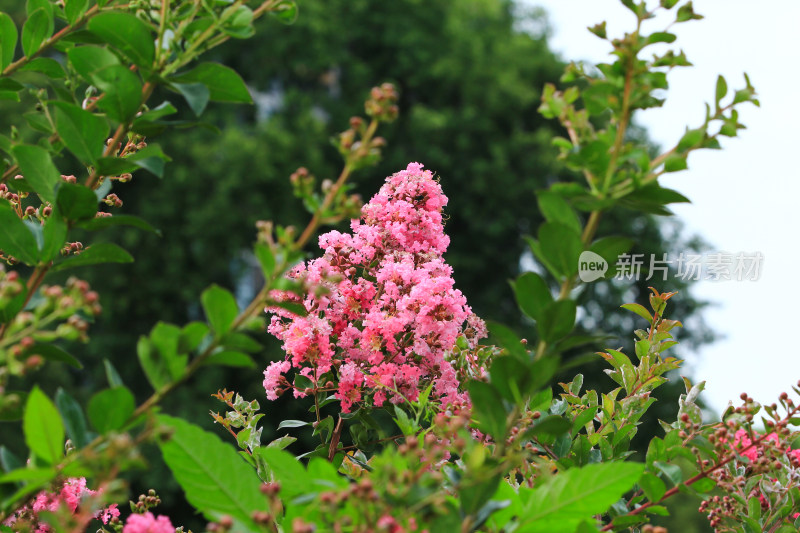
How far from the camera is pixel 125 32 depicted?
1124mm

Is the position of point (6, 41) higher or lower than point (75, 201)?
higher

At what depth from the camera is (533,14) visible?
22484 mm

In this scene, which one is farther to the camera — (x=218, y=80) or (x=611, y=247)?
(x=218, y=80)

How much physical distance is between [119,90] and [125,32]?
0.26 ft

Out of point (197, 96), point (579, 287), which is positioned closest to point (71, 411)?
point (197, 96)

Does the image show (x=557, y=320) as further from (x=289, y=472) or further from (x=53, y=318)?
(x=53, y=318)

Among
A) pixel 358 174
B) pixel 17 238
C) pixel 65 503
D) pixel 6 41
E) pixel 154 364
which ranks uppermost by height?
pixel 358 174

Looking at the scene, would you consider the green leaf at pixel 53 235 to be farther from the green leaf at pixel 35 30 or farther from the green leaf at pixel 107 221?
the green leaf at pixel 35 30

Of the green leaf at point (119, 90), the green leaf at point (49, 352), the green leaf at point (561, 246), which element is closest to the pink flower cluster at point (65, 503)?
the green leaf at point (49, 352)

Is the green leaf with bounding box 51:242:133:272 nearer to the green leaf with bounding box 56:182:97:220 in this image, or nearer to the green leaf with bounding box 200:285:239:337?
the green leaf with bounding box 56:182:97:220

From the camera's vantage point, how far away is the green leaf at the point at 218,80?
1.16 meters

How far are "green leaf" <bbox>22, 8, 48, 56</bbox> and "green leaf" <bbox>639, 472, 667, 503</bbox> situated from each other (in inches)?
48.8

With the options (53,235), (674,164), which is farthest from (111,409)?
(674,164)

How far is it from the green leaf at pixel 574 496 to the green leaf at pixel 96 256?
2.14 ft
